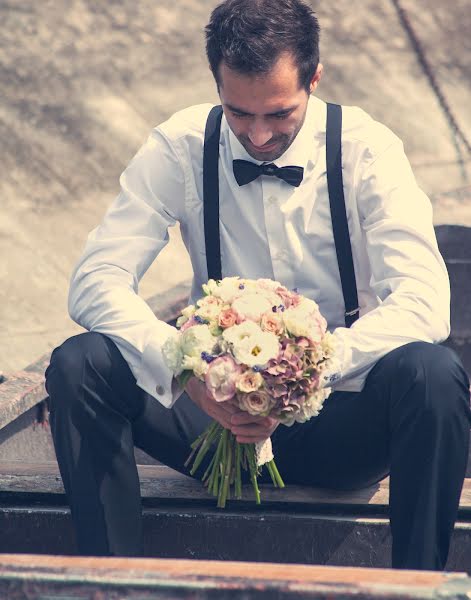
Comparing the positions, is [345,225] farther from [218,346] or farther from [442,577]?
[442,577]

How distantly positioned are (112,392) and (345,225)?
84 cm

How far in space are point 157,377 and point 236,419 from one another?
0.26 meters

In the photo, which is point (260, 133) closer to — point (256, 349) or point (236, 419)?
point (256, 349)

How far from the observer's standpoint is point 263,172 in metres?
3.36

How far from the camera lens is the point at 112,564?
6.52 ft

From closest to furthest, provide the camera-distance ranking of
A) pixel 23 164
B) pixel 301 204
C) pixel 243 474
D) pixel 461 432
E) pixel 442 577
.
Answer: pixel 442 577 < pixel 461 432 < pixel 243 474 < pixel 301 204 < pixel 23 164

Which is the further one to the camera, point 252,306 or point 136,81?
point 136,81

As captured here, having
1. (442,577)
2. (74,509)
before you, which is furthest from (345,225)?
(442,577)

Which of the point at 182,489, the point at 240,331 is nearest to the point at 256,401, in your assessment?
the point at 240,331

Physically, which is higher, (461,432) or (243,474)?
(461,432)

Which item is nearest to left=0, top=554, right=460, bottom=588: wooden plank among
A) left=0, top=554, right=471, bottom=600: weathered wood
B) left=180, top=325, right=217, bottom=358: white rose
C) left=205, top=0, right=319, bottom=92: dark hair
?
left=0, top=554, right=471, bottom=600: weathered wood

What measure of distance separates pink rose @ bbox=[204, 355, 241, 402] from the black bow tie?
743 mm

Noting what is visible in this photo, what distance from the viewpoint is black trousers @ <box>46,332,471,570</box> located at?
2768 millimetres

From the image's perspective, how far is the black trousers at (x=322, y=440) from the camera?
277cm
